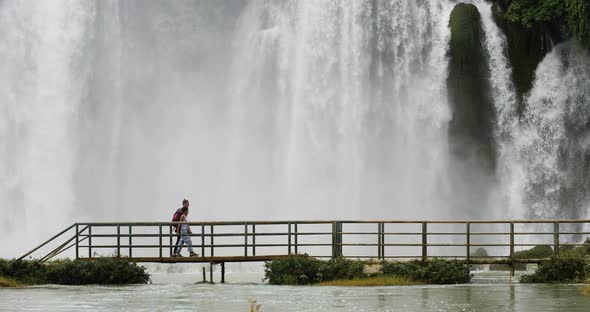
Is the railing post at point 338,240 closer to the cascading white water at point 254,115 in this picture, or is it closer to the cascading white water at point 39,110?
the cascading white water at point 254,115

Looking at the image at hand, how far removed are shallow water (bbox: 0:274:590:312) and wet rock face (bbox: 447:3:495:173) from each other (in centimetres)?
2215

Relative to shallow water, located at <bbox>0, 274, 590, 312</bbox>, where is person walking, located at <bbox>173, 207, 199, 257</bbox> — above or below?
above

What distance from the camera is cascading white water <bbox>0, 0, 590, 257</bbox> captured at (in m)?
56.6

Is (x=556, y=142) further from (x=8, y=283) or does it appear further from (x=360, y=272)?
(x=8, y=283)

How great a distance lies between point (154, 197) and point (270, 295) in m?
35.9

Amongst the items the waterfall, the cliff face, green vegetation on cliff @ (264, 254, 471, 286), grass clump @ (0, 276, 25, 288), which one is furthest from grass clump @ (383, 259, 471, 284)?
the waterfall

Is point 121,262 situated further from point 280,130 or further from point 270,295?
point 280,130

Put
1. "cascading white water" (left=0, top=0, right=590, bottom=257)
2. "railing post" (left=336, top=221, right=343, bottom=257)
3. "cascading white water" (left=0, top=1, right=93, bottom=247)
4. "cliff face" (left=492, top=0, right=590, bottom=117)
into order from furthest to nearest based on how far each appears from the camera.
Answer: "cascading white water" (left=0, top=1, right=93, bottom=247)
"cascading white water" (left=0, top=0, right=590, bottom=257)
"cliff face" (left=492, top=0, right=590, bottom=117)
"railing post" (left=336, top=221, right=343, bottom=257)

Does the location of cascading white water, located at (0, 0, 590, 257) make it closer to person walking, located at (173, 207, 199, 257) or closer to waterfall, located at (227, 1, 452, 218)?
waterfall, located at (227, 1, 452, 218)

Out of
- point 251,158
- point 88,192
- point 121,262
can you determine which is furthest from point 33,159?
point 121,262

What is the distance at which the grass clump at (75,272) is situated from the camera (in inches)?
1417

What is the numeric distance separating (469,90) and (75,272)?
25.6m

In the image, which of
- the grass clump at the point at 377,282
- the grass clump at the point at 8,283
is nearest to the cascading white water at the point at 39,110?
the grass clump at the point at 8,283

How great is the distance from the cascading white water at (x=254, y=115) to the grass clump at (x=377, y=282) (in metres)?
21.0
